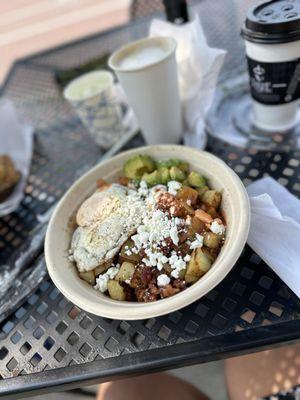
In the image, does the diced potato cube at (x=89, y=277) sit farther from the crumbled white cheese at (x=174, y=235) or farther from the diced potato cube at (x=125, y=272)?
the crumbled white cheese at (x=174, y=235)

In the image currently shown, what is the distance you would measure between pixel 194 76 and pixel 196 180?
0.97 ft

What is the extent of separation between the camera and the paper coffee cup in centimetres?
67

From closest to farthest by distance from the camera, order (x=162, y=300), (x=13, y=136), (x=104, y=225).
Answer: (x=162, y=300) < (x=104, y=225) < (x=13, y=136)

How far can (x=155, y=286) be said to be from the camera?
0.58m

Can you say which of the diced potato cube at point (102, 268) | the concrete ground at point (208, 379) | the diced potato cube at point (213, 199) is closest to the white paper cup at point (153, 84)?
the diced potato cube at point (213, 199)

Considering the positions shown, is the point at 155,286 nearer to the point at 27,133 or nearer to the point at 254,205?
the point at 254,205

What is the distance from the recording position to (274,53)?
702 millimetres

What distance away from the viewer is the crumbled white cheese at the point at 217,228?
603 millimetres

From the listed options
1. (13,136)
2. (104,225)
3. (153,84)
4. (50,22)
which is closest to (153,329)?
(104,225)

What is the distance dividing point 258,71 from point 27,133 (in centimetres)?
68

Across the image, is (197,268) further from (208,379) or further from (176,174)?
(208,379)

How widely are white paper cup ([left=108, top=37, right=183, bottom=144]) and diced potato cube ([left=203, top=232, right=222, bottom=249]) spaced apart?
1.12 ft

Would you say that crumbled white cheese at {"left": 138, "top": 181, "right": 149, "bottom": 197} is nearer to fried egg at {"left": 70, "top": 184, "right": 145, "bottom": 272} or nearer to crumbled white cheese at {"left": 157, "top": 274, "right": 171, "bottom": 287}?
fried egg at {"left": 70, "top": 184, "right": 145, "bottom": 272}

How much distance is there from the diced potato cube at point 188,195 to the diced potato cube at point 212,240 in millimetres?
77
